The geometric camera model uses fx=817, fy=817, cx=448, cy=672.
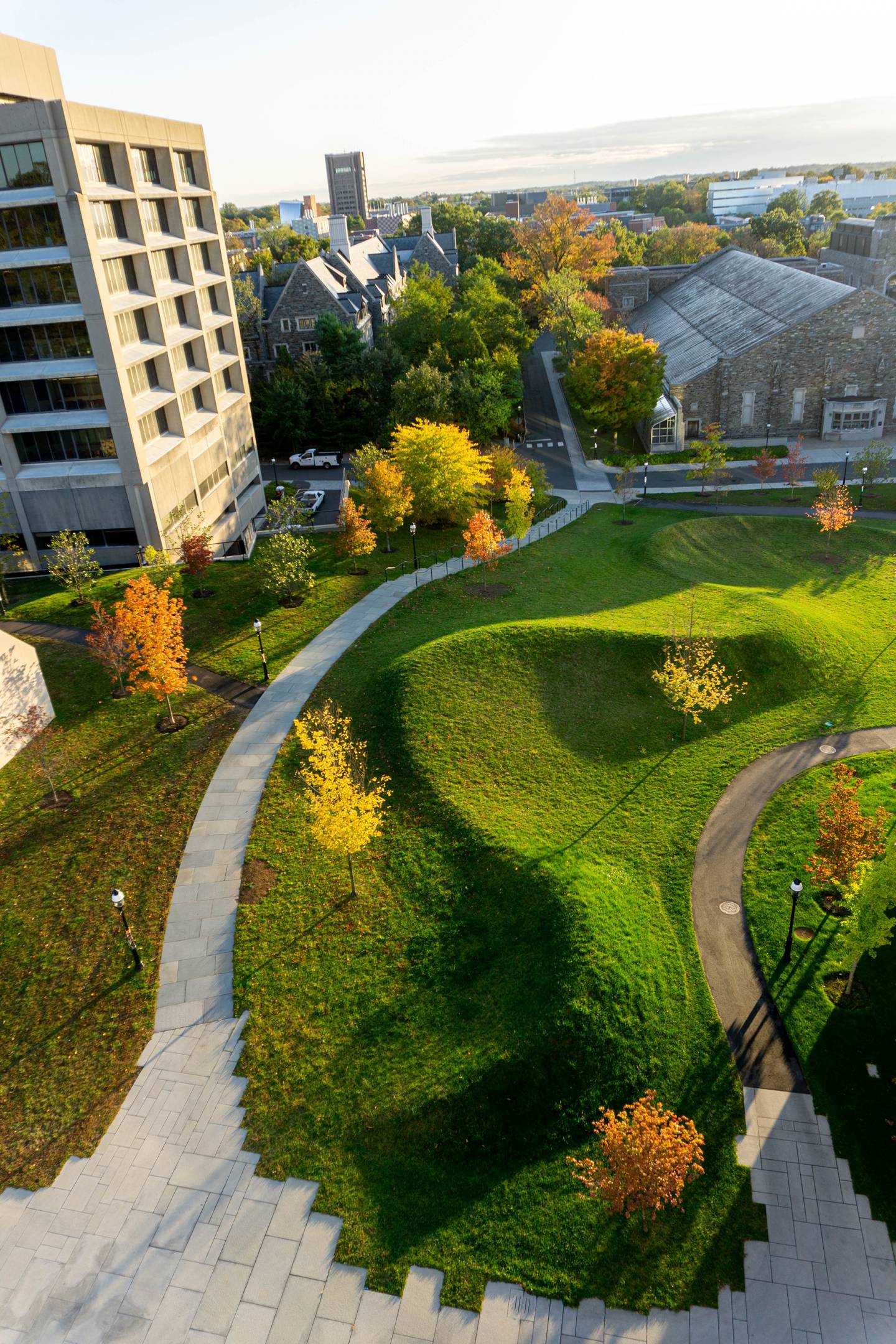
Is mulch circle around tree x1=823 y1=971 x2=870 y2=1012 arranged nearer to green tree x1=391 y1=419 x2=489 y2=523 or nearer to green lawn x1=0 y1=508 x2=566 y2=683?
green lawn x1=0 y1=508 x2=566 y2=683

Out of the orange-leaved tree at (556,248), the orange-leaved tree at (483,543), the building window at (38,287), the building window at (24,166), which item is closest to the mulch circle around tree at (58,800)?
the orange-leaved tree at (483,543)

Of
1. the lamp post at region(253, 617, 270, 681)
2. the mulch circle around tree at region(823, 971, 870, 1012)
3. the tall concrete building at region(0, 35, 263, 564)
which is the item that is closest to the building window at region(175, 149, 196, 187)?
the tall concrete building at region(0, 35, 263, 564)

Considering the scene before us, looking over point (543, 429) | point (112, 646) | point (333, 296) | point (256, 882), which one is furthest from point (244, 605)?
point (543, 429)

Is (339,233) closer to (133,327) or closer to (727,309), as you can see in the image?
(727,309)

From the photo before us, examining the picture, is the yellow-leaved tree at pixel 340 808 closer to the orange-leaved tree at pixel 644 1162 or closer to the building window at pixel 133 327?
the orange-leaved tree at pixel 644 1162

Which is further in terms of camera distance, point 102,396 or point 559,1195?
point 102,396

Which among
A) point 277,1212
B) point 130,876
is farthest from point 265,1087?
point 130,876

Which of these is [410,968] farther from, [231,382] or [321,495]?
[231,382]
